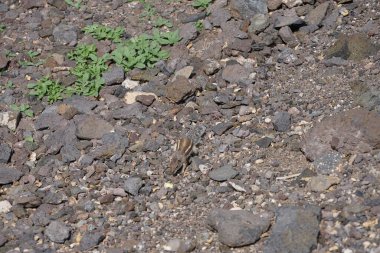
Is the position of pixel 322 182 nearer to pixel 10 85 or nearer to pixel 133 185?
pixel 133 185

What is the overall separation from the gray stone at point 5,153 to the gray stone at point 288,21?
6.59 feet

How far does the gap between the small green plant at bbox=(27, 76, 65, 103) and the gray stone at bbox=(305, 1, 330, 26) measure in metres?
1.78

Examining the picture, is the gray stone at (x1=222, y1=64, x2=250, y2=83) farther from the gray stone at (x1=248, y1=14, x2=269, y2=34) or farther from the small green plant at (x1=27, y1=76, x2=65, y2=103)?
the small green plant at (x1=27, y1=76, x2=65, y2=103)

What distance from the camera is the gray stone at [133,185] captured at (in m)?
4.23

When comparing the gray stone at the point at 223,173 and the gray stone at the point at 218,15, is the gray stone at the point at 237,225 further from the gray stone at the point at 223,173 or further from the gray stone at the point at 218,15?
the gray stone at the point at 218,15

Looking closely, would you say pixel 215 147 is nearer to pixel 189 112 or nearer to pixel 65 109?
pixel 189 112

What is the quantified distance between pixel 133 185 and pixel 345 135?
4.04 ft

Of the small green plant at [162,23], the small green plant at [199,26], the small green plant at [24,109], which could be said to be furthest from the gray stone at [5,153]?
the small green plant at [199,26]

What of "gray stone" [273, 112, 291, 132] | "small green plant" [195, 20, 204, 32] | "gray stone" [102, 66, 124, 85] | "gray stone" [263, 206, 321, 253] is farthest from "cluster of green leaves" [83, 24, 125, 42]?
"gray stone" [263, 206, 321, 253]

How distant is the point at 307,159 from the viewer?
166 inches

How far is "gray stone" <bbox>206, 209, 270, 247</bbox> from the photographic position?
377 centimetres

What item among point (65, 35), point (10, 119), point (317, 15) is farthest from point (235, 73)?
point (10, 119)

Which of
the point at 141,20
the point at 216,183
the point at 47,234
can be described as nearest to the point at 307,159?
the point at 216,183

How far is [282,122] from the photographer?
4.46m
